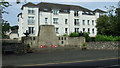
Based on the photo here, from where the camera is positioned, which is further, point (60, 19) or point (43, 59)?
point (60, 19)

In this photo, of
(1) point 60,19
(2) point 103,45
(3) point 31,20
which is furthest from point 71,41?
(1) point 60,19

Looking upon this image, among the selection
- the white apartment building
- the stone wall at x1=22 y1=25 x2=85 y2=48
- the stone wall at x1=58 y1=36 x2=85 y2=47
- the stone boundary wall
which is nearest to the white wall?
the white apartment building

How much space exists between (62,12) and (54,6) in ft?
11.0

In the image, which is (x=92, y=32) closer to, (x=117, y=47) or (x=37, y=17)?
(x=37, y=17)

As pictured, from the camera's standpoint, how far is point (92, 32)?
5703 cm

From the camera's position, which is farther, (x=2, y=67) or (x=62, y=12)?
(x=62, y=12)

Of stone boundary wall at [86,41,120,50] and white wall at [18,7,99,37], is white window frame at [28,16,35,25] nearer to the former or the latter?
white wall at [18,7,99,37]

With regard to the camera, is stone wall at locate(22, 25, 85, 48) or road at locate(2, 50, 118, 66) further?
stone wall at locate(22, 25, 85, 48)

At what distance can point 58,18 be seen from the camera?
51.5m

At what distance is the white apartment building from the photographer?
4784 centimetres

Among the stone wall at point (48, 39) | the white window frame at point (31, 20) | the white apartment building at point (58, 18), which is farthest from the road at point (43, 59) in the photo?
the white window frame at point (31, 20)

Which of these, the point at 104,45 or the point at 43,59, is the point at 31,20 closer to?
the point at 104,45

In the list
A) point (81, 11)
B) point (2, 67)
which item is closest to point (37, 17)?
point (81, 11)

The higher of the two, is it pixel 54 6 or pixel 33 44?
pixel 54 6
